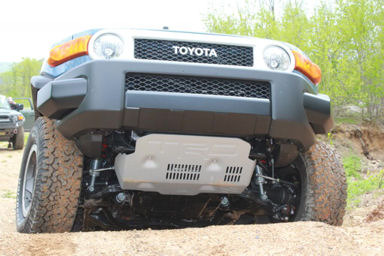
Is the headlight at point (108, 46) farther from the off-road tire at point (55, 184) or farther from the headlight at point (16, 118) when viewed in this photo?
the headlight at point (16, 118)

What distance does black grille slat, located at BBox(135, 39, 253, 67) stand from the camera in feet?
9.12

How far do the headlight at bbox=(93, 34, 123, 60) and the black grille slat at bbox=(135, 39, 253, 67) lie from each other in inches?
4.1

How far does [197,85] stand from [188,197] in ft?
3.36

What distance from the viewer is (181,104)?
262 centimetres

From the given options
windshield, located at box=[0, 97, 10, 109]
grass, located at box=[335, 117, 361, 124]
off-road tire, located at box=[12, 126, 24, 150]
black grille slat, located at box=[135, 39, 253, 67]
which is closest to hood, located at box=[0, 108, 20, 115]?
windshield, located at box=[0, 97, 10, 109]

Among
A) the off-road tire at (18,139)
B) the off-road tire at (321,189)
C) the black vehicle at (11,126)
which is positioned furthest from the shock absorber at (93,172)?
the off-road tire at (18,139)

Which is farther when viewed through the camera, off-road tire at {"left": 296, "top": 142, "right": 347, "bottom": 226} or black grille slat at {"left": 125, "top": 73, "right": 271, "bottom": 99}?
off-road tire at {"left": 296, "top": 142, "right": 347, "bottom": 226}

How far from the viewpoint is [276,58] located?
117 inches

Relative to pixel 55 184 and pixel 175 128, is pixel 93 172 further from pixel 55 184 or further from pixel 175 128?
pixel 175 128

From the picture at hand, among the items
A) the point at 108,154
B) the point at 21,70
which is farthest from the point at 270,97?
the point at 21,70

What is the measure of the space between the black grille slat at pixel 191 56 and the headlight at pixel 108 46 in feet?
0.34

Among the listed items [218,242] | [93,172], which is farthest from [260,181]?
[93,172]

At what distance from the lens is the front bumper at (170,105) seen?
259 centimetres

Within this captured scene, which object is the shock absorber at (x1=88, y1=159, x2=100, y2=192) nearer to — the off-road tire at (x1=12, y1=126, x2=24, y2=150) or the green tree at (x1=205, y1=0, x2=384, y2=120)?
the off-road tire at (x1=12, y1=126, x2=24, y2=150)
